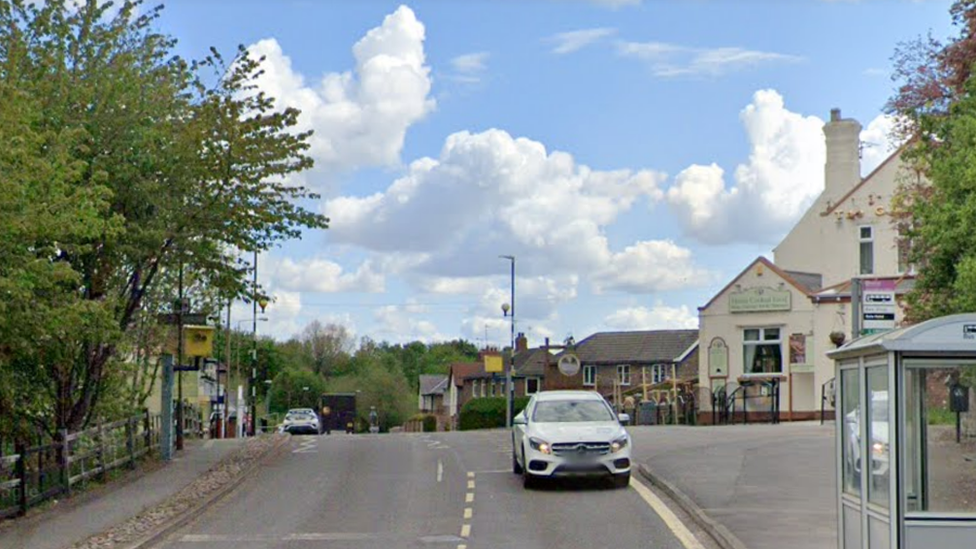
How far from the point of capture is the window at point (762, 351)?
48656mm

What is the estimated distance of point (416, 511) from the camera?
2008cm

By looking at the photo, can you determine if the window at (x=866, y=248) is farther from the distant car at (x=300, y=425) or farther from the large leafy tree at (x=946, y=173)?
the distant car at (x=300, y=425)

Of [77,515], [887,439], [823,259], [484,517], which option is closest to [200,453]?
[77,515]

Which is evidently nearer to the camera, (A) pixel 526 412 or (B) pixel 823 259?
(A) pixel 526 412

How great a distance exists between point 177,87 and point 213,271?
3.94m

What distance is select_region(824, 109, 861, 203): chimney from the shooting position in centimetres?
5200

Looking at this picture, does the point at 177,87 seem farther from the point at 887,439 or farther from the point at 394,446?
the point at 887,439

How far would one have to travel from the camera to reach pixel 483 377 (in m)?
95.4

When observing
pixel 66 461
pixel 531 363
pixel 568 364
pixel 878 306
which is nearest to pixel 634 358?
pixel 531 363

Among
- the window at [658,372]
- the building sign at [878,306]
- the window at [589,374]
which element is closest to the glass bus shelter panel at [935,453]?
the building sign at [878,306]

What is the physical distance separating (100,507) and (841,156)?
124 ft

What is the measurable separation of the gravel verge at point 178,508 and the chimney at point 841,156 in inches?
1113

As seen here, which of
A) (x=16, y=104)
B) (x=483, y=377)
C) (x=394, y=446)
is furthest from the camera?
(x=483, y=377)

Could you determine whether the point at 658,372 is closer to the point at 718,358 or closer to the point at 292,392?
the point at 718,358
